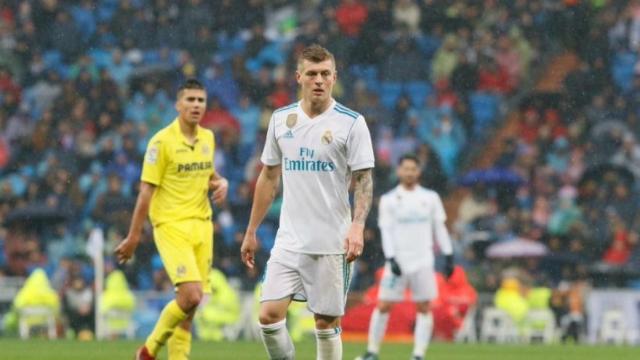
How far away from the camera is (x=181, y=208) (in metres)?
12.1

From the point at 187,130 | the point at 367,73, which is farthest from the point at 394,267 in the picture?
the point at 367,73

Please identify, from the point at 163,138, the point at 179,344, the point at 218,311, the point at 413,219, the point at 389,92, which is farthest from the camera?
the point at 389,92

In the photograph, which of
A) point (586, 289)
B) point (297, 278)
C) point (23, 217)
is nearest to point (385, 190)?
point (586, 289)

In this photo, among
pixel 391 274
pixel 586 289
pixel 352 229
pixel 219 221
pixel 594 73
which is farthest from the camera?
pixel 594 73

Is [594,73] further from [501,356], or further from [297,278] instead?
[297,278]

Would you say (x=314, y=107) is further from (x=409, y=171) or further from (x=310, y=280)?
(x=409, y=171)

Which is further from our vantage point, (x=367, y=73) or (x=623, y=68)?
(x=367, y=73)

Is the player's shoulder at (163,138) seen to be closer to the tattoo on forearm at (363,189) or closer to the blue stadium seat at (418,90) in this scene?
the tattoo on forearm at (363,189)

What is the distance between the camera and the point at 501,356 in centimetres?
1694

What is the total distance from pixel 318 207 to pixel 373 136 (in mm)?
16139

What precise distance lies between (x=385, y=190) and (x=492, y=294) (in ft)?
9.10

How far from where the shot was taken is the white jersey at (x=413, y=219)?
16.0 meters

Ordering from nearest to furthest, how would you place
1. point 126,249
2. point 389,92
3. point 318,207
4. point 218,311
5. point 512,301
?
1. point 318,207
2. point 126,249
3. point 512,301
4. point 218,311
5. point 389,92

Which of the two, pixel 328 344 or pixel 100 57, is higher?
pixel 100 57
